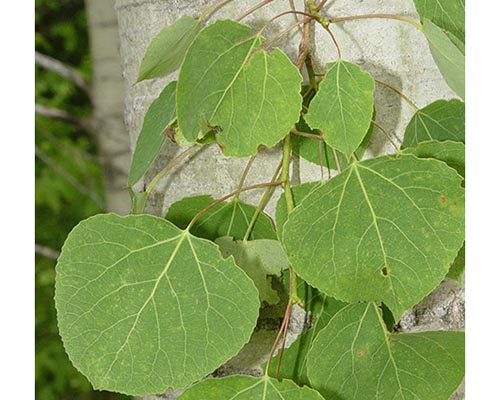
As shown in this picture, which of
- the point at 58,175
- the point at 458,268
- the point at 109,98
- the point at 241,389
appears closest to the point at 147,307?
the point at 241,389

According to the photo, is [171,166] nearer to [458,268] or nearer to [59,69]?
[458,268]

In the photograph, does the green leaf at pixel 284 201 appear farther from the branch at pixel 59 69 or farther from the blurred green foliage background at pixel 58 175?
the blurred green foliage background at pixel 58 175

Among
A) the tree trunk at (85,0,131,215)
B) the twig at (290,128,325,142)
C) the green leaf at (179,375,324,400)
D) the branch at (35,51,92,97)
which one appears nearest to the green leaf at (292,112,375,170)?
the twig at (290,128,325,142)
